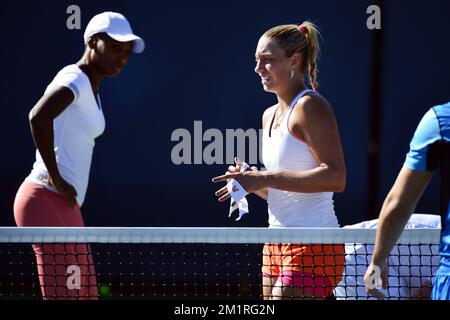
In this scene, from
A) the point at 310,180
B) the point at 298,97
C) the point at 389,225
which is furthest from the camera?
the point at 298,97

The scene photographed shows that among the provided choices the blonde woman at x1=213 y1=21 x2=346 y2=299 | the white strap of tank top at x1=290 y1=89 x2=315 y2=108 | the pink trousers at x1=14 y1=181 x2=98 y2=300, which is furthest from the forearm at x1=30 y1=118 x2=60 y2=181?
the white strap of tank top at x1=290 y1=89 x2=315 y2=108

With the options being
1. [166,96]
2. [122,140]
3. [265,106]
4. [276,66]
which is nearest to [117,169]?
[122,140]

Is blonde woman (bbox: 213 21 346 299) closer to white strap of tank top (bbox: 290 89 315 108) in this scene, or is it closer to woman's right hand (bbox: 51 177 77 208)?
white strap of tank top (bbox: 290 89 315 108)

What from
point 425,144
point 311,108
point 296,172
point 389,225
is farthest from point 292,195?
point 425,144

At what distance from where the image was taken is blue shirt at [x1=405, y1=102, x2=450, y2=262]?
7.87 ft

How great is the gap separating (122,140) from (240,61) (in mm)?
1040

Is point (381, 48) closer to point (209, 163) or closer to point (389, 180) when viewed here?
point (389, 180)

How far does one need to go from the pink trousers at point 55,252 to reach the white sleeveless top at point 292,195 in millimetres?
830

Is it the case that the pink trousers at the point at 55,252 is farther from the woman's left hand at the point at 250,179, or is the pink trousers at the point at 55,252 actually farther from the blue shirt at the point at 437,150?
the blue shirt at the point at 437,150

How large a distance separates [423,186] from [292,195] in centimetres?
102

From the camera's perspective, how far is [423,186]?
249 cm

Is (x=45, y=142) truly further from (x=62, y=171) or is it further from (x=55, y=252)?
(x=55, y=252)

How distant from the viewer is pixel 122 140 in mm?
6641

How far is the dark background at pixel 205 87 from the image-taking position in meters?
6.54
